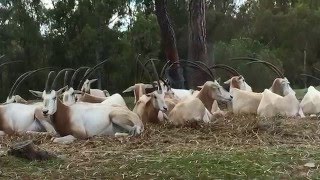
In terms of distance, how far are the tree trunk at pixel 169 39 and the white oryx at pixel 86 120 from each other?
27.3ft

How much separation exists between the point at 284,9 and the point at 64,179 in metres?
37.9

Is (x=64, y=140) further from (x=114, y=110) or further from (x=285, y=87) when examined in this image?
(x=285, y=87)

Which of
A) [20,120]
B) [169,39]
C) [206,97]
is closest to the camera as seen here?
[20,120]

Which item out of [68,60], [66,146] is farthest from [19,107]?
[68,60]

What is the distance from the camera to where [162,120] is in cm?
877

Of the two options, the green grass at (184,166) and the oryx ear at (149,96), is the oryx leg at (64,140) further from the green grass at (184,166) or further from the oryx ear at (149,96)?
the oryx ear at (149,96)

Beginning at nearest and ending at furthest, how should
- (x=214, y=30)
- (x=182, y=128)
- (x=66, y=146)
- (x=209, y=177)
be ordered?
(x=209, y=177) < (x=66, y=146) < (x=182, y=128) < (x=214, y=30)

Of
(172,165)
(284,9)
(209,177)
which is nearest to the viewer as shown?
(209,177)

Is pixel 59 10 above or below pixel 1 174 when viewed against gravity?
above

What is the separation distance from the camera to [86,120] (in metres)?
7.52

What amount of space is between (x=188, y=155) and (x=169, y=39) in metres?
10.9

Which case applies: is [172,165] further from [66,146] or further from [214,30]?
[214,30]

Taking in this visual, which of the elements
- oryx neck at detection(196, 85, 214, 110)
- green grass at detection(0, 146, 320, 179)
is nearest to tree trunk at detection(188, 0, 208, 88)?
oryx neck at detection(196, 85, 214, 110)

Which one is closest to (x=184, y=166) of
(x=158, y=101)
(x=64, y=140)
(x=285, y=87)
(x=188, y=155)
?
(x=188, y=155)
